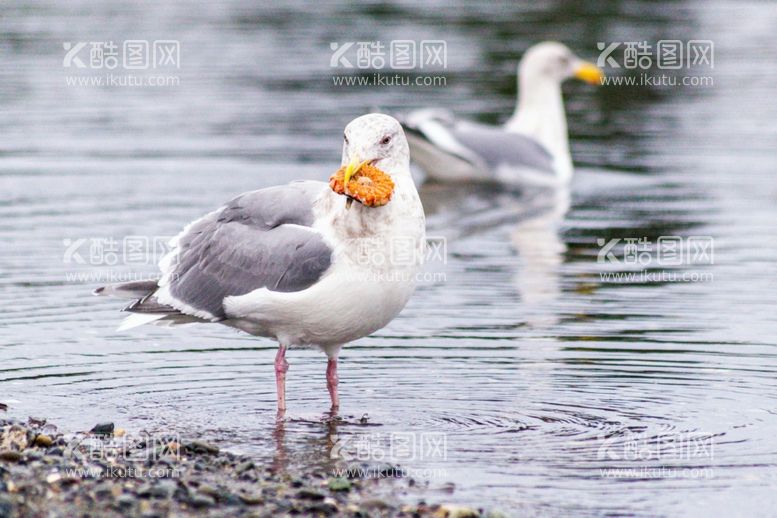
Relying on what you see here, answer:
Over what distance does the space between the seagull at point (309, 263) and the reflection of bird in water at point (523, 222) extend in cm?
290

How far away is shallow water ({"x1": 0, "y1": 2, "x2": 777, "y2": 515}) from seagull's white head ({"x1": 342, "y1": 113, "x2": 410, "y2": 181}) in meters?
1.58

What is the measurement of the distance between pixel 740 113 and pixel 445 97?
4.88m

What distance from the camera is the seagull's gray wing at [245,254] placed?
8406 mm

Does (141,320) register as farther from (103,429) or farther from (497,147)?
(497,147)

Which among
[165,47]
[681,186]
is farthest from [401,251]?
[165,47]

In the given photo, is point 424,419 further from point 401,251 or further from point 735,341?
point 735,341

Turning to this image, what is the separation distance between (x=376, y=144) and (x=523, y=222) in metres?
7.82

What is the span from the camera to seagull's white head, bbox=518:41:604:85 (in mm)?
19172

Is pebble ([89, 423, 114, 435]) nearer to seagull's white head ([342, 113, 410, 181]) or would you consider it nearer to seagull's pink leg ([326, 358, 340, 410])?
seagull's pink leg ([326, 358, 340, 410])

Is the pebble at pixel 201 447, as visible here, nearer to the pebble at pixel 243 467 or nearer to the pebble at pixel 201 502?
the pebble at pixel 243 467

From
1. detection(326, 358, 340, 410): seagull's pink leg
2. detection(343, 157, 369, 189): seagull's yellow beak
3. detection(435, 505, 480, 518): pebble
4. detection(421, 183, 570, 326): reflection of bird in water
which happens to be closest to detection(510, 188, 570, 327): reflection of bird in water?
detection(421, 183, 570, 326): reflection of bird in water

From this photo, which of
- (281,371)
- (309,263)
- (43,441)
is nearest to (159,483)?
(43,441)

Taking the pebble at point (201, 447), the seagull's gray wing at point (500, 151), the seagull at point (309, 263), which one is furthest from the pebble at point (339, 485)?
the seagull's gray wing at point (500, 151)

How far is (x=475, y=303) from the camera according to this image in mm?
11781
